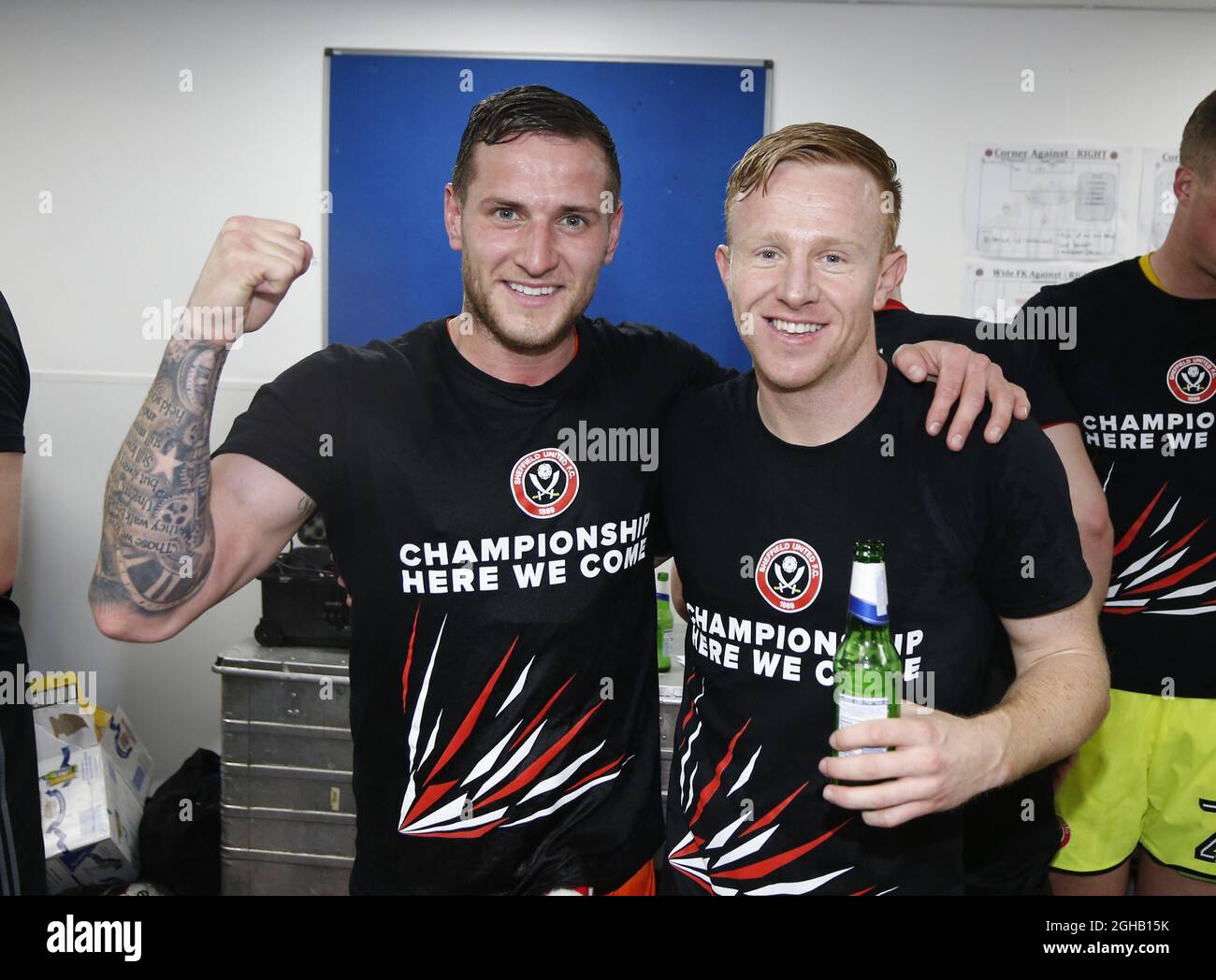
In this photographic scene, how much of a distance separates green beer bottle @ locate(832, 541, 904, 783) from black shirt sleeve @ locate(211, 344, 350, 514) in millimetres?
A: 743

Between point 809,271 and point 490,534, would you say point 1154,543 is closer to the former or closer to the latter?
point 809,271

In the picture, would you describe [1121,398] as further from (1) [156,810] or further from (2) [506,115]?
(1) [156,810]

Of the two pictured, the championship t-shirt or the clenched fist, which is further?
the championship t-shirt

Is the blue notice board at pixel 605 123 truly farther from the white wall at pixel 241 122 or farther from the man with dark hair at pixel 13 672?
the man with dark hair at pixel 13 672

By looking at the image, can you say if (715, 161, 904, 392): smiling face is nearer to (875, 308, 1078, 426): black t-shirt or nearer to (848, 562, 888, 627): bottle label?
(848, 562, 888, 627): bottle label

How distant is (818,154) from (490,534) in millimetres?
705

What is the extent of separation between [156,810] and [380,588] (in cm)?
210

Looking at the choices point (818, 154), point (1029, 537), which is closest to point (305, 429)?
point (818, 154)

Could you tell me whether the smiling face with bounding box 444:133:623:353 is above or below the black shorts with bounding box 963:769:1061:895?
above

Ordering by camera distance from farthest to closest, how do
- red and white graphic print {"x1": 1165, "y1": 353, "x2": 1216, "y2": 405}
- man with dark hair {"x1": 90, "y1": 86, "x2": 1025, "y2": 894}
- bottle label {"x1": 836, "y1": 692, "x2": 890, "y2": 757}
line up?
red and white graphic print {"x1": 1165, "y1": 353, "x2": 1216, "y2": 405}
man with dark hair {"x1": 90, "y1": 86, "x2": 1025, "y2": 894}
bottle label {"x1": 836, "y1": 692, "x2": 890, "y2": 757}

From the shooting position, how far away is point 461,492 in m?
1.41

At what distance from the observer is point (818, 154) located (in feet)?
4.33

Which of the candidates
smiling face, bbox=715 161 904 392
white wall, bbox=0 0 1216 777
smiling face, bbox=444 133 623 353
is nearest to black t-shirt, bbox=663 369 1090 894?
smiling face, bbox=715 161 904 392

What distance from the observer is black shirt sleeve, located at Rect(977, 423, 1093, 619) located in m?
1.23
